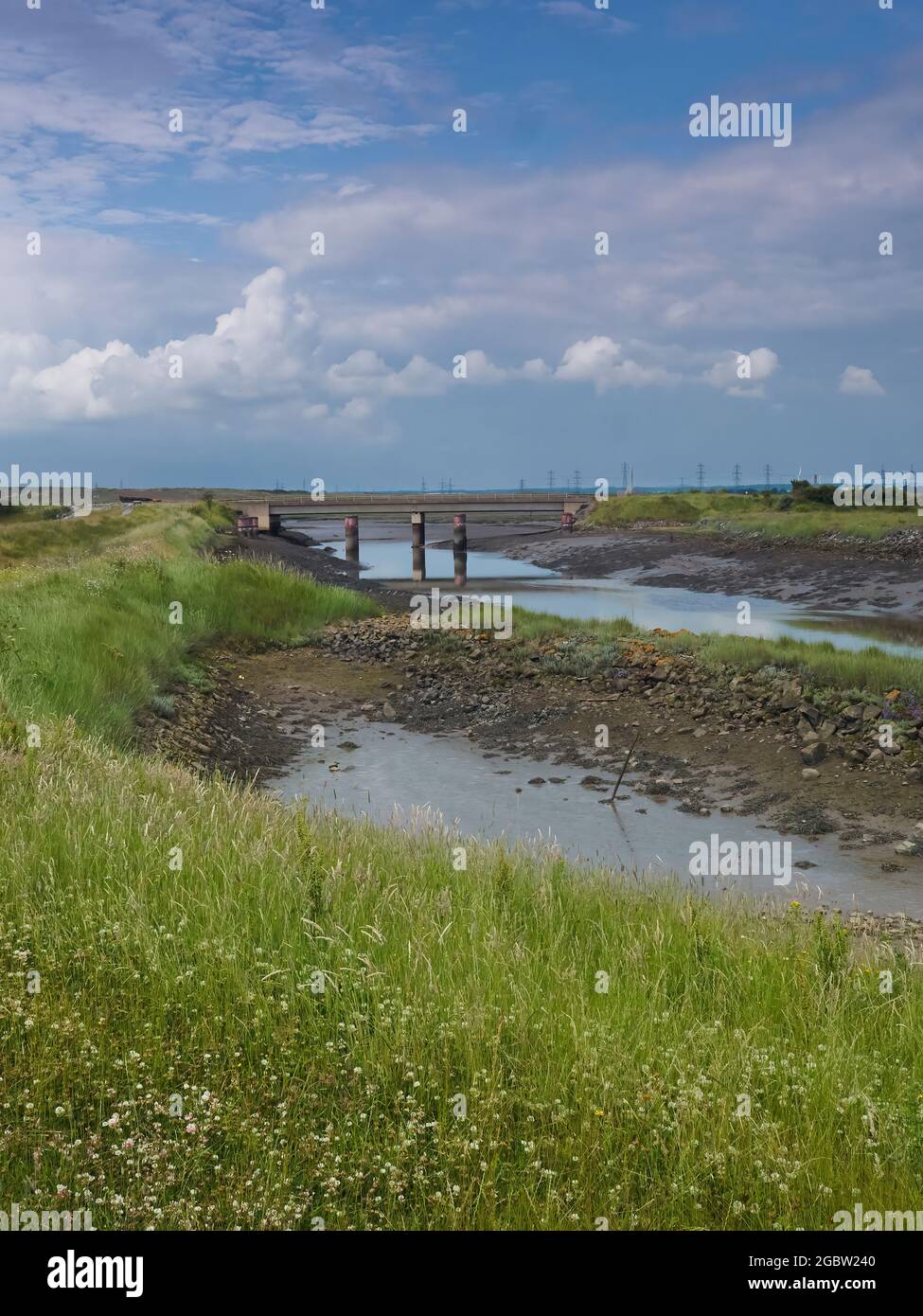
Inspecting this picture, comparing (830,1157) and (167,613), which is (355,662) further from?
(830,1157)

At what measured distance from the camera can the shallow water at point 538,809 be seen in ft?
41.9

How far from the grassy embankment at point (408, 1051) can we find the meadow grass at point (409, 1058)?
0.02 meters

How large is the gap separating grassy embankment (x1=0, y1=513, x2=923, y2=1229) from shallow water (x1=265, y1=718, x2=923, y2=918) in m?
4.56

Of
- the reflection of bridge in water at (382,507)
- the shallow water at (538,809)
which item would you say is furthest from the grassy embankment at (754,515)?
the shallow water at (538,809)

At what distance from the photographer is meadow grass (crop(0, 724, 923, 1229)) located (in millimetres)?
4098

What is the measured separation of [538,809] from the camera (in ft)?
53.8

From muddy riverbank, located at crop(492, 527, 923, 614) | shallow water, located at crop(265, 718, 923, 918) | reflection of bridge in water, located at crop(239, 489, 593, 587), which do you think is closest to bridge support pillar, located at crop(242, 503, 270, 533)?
reflection of bridge in water, located at crop(239, 489, 593, 587)

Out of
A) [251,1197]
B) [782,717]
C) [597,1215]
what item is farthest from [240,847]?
[782,717]

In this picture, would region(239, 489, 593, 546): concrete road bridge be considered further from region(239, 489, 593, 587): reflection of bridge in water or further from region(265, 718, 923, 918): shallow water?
region(265, 718, 923, 918): shallow water

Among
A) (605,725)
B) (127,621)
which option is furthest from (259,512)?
(605,725)

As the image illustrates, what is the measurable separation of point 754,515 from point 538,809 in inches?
2632

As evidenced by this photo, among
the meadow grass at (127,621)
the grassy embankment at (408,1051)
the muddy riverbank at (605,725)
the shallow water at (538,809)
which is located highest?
the meadow grass at (127,621)

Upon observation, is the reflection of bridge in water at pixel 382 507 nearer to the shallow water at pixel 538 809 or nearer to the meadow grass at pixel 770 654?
the meadow grass at pixel 770 654
